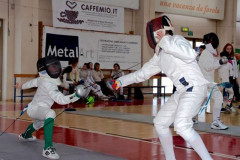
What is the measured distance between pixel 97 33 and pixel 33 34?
2031 mm

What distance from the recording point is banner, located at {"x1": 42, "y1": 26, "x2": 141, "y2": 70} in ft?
34.0

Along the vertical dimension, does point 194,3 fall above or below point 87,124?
above

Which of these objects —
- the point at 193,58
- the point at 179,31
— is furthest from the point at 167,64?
the point at 179,31

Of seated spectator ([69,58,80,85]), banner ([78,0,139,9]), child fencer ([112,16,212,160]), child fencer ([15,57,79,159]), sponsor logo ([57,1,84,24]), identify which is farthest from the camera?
banner ([78,0,139,9])

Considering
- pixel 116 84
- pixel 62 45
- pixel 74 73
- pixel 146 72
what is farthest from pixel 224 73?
pixel 116 84

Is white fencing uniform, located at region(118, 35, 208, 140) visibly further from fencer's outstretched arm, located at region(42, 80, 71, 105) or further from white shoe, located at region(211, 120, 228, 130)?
white shoe, located at region(211, 120, 228, 130)

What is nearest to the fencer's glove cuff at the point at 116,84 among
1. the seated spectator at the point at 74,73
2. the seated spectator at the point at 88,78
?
the seated spectator at the point at 74,73

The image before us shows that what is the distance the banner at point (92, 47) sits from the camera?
1036cm

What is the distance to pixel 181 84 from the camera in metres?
2.96

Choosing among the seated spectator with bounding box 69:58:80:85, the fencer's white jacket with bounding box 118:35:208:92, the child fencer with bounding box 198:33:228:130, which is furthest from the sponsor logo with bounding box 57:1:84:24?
the fencer's white jacket with bounding box 118:35:208:92

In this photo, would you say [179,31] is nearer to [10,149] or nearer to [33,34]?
[33,34]

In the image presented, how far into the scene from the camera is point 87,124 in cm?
566

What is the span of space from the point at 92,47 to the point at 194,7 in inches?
179

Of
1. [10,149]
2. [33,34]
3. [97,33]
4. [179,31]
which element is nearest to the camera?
[10,149]
